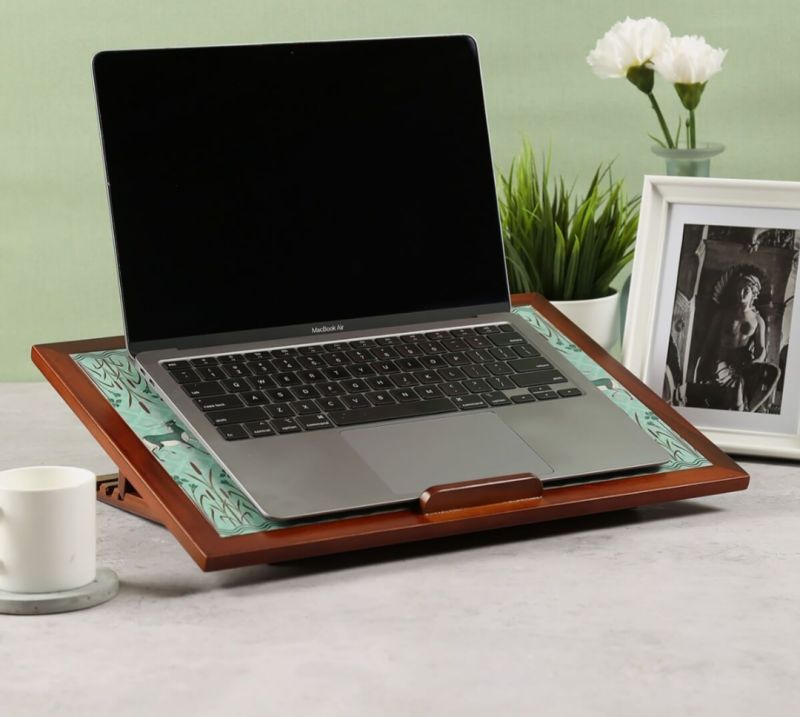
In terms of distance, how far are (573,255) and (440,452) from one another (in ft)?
1.22

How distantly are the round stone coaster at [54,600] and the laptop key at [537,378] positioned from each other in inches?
14.3

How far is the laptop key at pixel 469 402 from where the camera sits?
0.98m

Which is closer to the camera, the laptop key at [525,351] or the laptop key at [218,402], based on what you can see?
the laptop key at [218,402]

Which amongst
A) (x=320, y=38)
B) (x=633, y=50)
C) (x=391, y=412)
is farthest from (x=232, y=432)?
(x=320, y=38)

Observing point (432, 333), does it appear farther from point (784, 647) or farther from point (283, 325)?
point (784, 647)

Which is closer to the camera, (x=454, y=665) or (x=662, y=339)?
(x=454, y=665)

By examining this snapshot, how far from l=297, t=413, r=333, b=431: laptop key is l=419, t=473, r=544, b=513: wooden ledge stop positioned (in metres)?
0.10

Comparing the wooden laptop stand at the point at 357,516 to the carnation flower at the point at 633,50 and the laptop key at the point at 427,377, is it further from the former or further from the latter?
the carnation flower at the point at 633,50

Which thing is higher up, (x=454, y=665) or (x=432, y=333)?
(x=432, y=333)

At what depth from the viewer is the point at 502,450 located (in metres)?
0.94

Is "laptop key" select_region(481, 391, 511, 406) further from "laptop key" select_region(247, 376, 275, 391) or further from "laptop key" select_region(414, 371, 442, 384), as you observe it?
"laptop key" select_region(247, 376, 275, 391)

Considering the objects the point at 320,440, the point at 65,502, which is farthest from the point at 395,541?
the point at 65,502

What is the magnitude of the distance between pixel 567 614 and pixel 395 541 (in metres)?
0.13

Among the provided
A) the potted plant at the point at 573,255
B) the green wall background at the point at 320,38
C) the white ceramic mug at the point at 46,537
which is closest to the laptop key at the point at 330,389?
the white ceramic mug at the point at 46,537
